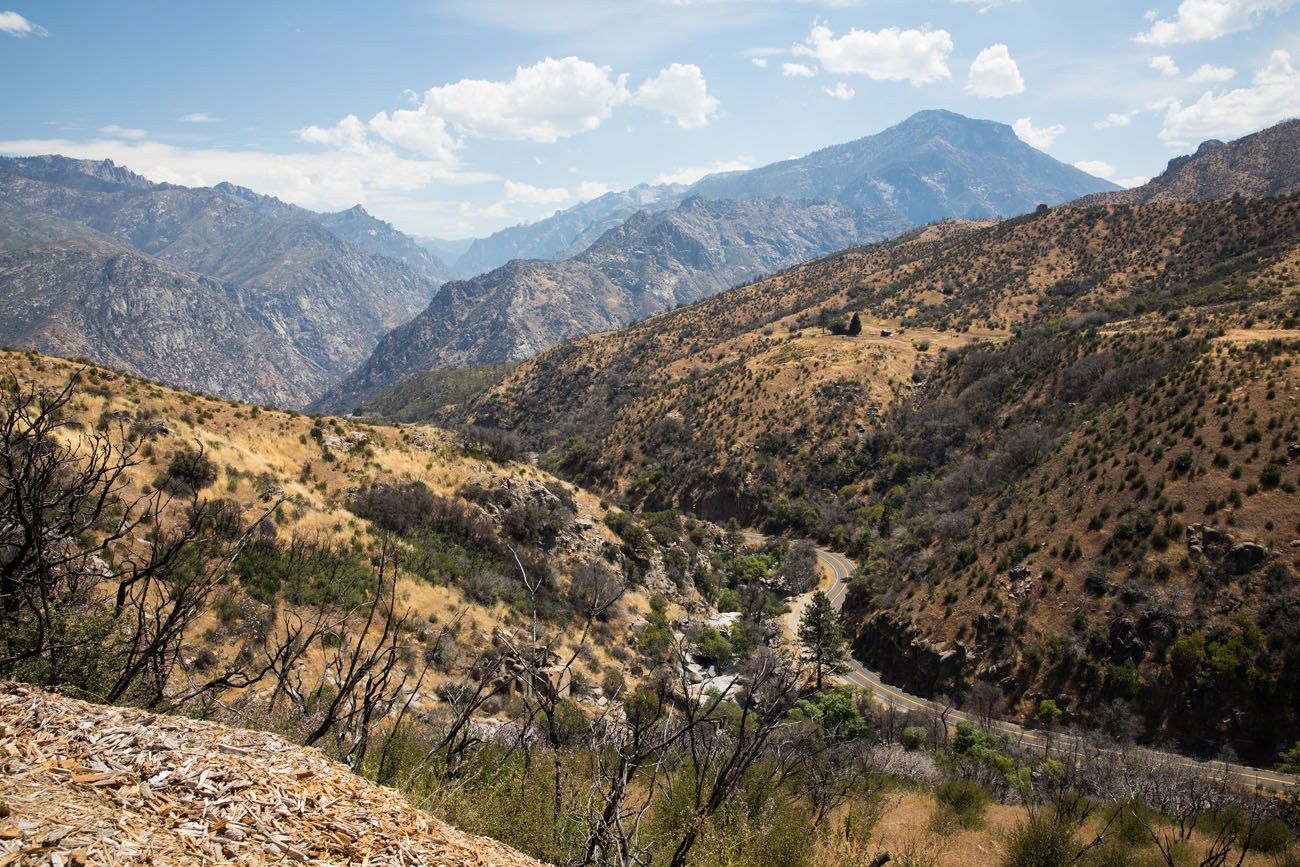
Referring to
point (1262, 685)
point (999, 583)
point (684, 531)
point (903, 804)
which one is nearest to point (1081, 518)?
point (999, 583)

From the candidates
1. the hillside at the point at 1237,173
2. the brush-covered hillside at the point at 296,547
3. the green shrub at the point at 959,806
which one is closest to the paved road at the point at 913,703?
the green shrub at the point at 959,806

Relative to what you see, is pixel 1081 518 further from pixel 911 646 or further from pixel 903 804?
pixel 903 804

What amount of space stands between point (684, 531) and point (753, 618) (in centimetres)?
1170

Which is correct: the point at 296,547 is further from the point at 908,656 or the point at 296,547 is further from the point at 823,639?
the point at 908,656

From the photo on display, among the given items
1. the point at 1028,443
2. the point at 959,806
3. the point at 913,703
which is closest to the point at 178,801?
the point at 959,806

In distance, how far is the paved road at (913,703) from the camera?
21.5 meters

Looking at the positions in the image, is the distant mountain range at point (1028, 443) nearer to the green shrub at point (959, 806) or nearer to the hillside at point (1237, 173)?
the green shrub at point (959, 806)

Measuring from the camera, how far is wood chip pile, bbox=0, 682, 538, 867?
325 centimetres

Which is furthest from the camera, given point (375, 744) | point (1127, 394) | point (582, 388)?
point (582, 388)

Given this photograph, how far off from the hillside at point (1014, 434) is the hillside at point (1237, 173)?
9604cm

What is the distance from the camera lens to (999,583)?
3328 centimetres

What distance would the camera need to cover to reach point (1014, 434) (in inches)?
2073

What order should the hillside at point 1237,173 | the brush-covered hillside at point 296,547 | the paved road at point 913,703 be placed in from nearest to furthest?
the brush-covered hillside at point 296,547 < the paved road at point 913,703 < the hillside at point 1237,173

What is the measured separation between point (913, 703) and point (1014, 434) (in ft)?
100.0
